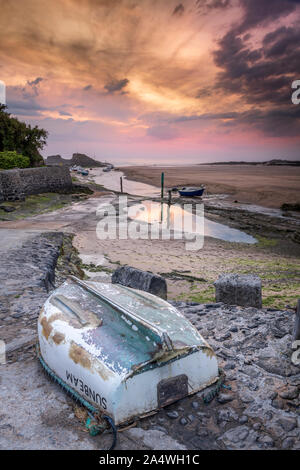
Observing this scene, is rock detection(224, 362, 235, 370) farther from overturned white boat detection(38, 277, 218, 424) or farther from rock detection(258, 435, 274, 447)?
rock detection(258, 435, 274, 447)

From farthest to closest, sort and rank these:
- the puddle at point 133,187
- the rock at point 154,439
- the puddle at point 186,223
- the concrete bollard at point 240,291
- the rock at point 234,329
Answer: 1. the puddle at point 133,187
2. the puddle at point 186,223
3. the concrete bollard at point 240,291
4. the rock at point 234,329
5. the rock at point 154,439

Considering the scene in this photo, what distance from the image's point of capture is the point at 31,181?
72.9ft

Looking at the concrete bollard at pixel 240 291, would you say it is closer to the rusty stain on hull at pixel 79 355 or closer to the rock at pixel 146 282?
the rock at pixel 146 282

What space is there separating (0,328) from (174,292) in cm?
470

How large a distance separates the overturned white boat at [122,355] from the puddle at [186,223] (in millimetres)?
13070

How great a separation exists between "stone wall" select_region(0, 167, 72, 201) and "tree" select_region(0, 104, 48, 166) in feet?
15.1

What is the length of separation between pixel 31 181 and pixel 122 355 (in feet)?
70.3

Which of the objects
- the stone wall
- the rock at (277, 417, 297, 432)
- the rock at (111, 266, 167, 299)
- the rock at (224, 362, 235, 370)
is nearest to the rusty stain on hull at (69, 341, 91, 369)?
the rock at (224, 362, 235, 370)

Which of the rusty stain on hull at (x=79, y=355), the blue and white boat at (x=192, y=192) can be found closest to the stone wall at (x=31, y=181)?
the blue and white boat at (x=192, y=192)

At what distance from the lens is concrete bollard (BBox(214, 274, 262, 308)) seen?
20.7 feet

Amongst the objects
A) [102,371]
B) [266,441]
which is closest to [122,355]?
[102,371]

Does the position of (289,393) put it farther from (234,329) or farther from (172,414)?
(234,329)

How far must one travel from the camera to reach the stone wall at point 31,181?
62.3 feet
